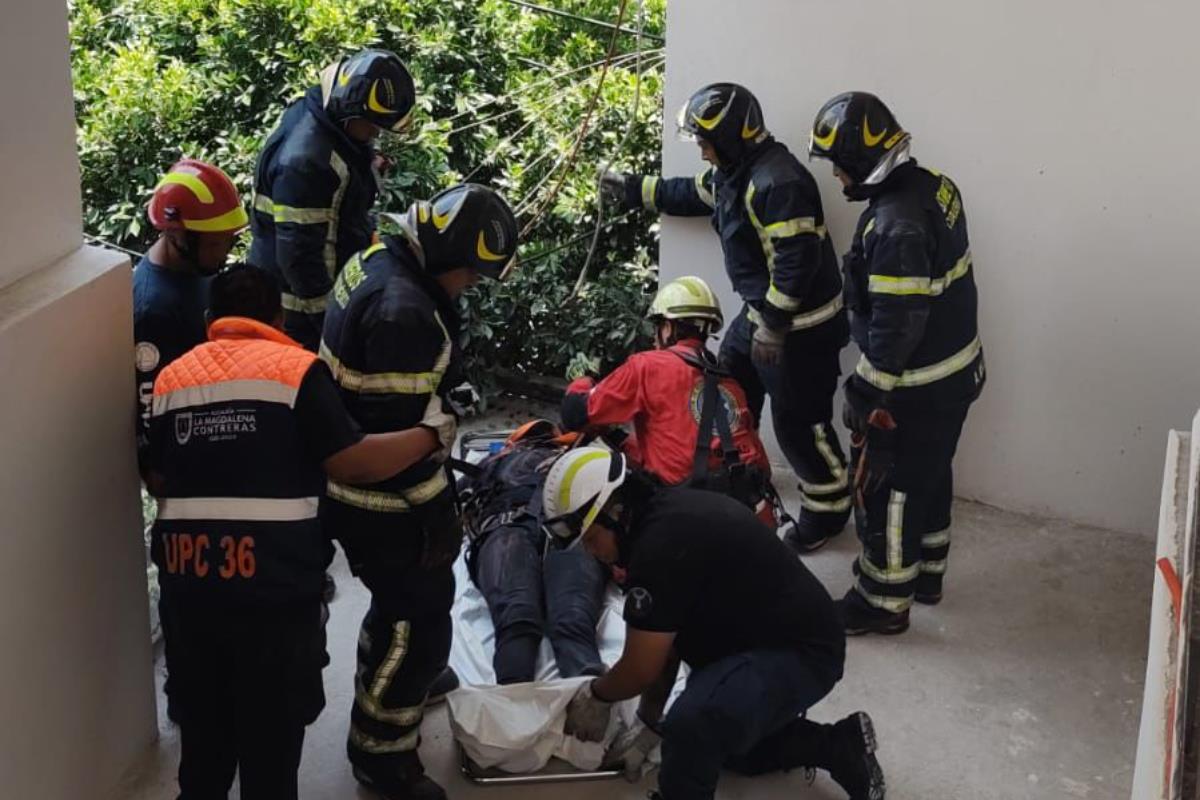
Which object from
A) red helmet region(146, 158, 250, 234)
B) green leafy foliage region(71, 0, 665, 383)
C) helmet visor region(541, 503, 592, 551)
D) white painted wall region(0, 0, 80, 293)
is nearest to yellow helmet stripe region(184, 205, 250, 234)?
red helmet region(146, 158, 250, 234)

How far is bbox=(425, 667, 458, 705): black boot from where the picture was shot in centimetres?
479

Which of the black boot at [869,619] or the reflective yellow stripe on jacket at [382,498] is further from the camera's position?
the black boot at [869,619]

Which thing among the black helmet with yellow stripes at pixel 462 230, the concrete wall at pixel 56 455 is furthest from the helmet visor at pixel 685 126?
the concrete wall at pixel 56 455

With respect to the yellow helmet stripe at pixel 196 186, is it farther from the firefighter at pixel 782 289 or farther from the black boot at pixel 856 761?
the black boot at pixel 856 761

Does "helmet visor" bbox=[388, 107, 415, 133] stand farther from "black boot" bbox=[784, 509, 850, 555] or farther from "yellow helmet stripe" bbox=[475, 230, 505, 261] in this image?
"black boot" bbox=[784, 509, 850, 555]

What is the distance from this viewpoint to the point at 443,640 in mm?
4246

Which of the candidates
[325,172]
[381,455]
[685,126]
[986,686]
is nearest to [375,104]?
[325,172]

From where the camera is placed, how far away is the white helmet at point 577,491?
3.80 m

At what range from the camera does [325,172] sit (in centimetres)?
546

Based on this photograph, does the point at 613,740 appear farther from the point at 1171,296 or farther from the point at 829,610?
the point at 1171,296

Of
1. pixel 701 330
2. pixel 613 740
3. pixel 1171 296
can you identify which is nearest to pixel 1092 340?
pixel 1171 296

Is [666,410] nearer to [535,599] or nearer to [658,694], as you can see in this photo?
[535,599]

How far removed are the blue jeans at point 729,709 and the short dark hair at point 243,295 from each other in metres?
1.58

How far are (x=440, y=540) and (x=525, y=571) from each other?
1.05 m
